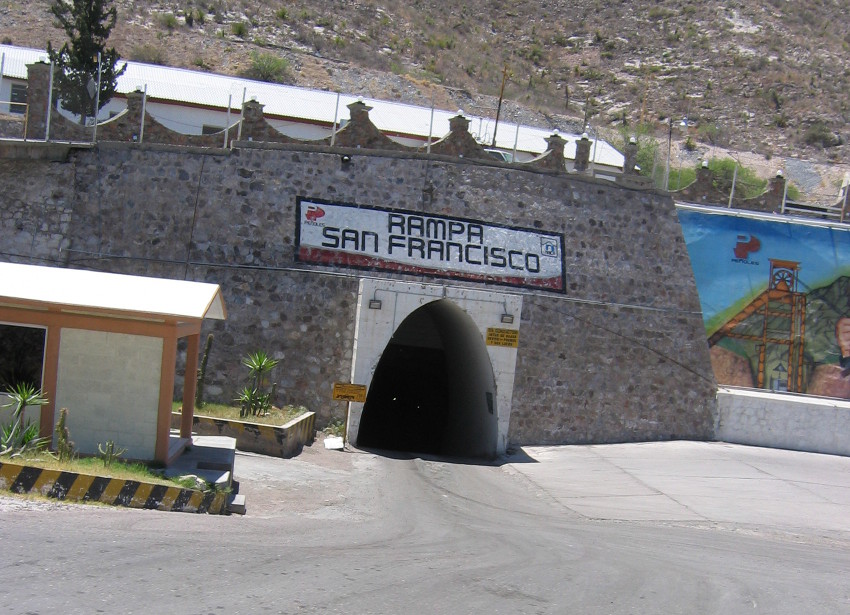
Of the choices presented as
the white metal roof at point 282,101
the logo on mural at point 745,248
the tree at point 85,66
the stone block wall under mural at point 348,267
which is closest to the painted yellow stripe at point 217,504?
the stone block wall under mural at point 348,267

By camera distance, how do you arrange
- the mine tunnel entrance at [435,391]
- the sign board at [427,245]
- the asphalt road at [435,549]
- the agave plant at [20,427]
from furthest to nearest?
the mine tunnel entrance at [435,391]
the sign board at [427,245]
the agave plant at [20,427]
the asphalt road at [435,549]

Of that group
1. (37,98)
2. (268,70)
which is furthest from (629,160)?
(268,70)

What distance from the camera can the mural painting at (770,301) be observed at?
21.8 meters

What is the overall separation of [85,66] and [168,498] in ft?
74.1

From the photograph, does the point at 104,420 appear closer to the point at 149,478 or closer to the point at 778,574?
the point at 149,478

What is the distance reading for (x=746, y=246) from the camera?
73.4 ft

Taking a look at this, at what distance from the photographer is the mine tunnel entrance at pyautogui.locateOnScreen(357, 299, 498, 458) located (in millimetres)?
20703

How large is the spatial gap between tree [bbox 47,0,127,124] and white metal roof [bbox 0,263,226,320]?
8689 mm

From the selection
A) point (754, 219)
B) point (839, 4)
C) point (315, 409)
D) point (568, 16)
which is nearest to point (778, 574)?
point (315, 409)

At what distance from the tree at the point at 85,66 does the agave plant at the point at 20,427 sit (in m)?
10.3

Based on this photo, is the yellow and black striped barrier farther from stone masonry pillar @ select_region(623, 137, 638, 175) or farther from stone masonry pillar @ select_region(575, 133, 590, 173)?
stone masonry pillar @ select_region(623, 137, 638, 175)

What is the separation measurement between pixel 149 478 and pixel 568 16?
67.7 m

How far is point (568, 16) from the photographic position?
71.2 metres

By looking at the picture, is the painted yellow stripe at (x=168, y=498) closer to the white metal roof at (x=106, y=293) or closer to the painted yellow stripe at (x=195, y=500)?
the painted yellow stripe at (x=195, y=500)
